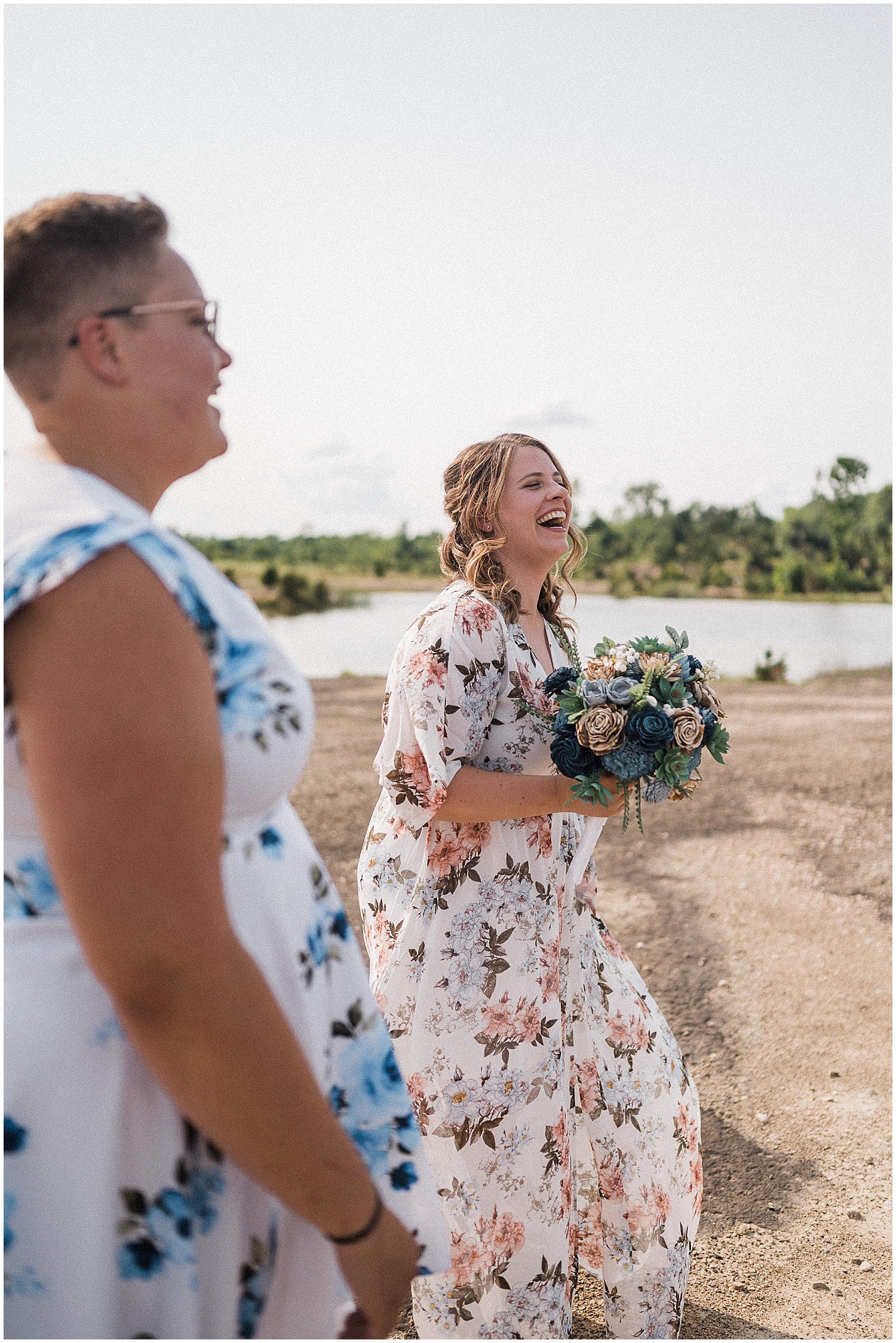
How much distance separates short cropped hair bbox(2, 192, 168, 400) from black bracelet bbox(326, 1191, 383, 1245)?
112 centimetres

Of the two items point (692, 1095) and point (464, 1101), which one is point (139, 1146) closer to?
point (464, 1101)

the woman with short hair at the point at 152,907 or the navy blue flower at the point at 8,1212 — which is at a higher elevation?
the woman with short hair at the point at 152,907

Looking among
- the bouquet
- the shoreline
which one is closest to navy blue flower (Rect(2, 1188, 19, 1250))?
the bouquet

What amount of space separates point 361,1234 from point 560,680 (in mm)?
1882

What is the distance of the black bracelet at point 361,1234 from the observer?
1.28 m

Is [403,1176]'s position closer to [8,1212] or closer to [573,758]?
[8,1212]

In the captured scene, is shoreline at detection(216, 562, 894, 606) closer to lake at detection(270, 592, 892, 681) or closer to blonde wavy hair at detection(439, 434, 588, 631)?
lake at detection(270, 592, 892, 681)

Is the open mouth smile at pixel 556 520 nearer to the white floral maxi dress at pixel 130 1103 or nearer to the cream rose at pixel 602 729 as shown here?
the cream rose at pixel 602 729

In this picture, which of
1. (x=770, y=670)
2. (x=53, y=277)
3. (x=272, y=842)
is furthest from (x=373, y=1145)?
(x=770, y=670)

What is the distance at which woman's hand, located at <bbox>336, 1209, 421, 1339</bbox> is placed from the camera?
4.26ft

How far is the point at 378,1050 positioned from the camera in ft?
4.93

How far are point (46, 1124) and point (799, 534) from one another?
203 ft

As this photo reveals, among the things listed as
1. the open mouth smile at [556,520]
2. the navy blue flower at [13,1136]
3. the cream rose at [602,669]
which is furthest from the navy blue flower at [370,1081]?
the open mouth smile at [556,520]

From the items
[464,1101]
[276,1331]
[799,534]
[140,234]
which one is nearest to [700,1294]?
[464,1101]
